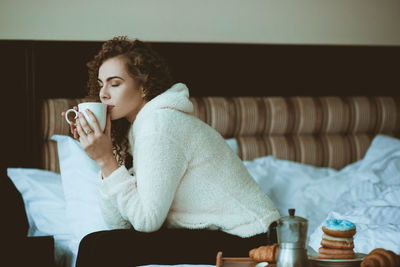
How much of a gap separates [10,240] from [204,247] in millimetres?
671

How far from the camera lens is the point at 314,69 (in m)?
2.77

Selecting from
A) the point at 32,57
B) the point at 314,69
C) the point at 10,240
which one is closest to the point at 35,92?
the point at 32,57

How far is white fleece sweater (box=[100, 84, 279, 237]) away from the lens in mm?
1281

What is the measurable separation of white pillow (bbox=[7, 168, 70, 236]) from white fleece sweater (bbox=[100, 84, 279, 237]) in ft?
1.85

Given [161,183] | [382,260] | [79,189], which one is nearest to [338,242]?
[382,260]

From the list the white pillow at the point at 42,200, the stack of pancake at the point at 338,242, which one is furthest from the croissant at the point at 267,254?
the white pillow at the point at 42,200

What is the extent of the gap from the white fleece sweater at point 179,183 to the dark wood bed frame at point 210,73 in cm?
100

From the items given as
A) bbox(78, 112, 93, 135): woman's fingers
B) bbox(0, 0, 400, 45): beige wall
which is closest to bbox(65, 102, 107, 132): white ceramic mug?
bbox(78, 112, 93, 135): woman's fingers

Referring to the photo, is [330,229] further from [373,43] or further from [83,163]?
[373,43]

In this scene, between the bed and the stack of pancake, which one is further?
the bed

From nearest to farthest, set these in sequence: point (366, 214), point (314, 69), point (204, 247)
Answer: point (204, 247) → point (366, 214) → point (314, 69)

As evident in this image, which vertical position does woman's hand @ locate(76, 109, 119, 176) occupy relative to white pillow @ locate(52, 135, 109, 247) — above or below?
above

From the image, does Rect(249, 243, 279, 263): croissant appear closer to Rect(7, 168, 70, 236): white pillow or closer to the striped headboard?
Rect(7, 168, 70, 236): white pillow

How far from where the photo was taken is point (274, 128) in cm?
259
